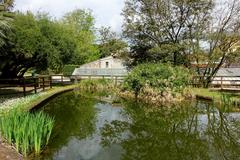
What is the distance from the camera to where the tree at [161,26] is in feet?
93.8

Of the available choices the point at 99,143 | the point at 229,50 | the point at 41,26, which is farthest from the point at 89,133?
the point at 229,50

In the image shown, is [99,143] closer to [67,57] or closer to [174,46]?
[67,57]

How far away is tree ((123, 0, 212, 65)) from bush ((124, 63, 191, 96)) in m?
8.02

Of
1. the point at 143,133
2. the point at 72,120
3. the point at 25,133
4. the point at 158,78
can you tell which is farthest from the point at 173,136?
the point at 158,78

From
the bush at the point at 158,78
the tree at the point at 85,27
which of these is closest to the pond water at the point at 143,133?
the bush at the point at 158,78

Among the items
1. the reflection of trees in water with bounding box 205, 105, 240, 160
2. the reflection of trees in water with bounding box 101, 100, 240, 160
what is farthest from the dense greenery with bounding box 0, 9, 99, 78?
the reflection of trees in water with bounding box 205, 105, 240, 160

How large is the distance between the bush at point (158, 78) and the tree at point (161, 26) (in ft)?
26.3

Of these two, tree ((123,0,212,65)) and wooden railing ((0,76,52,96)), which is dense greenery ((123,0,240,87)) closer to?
tree ((123,0,212,65))

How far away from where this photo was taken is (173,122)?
42.8 feet

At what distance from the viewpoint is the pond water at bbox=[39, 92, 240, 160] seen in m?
8.58

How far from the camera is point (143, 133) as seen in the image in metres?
11.0

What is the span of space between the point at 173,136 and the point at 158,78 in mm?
9516

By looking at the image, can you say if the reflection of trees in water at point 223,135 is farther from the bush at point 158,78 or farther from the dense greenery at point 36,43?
the dense greenery at point 36,43

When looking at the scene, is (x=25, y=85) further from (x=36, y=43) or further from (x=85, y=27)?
(x=85, y=27)
